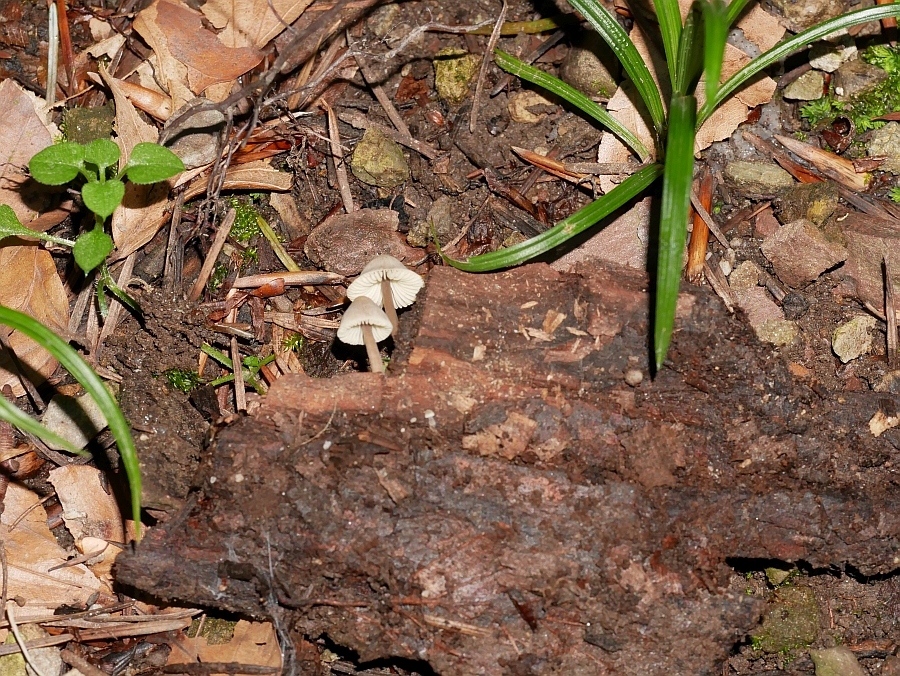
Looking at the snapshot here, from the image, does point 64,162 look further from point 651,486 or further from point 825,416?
point 825,416

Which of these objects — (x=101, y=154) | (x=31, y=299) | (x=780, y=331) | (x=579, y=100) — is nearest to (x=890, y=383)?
(x=780, y=331)

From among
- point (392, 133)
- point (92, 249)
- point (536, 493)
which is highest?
point (392, 133)

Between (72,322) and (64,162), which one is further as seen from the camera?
(72,322)

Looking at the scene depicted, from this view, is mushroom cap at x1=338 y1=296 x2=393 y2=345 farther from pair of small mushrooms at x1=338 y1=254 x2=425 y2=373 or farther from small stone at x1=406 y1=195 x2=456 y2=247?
small stone at x1=406 y1=195 x2=456 y2=247

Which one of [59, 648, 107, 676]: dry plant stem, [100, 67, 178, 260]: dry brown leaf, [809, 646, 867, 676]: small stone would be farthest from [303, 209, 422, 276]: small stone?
[809, 646, 867, 676]: small stone

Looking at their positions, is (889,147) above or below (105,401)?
above

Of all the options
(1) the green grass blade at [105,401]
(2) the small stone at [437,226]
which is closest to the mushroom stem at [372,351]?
(2) the small stone at [437,226]

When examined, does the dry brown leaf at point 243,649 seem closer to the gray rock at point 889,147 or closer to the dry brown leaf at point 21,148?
the dry brown leaf at point 21,148

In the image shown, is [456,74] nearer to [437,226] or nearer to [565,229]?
[437,226]

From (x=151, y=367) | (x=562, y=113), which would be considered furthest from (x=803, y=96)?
(x=151, y=367)
